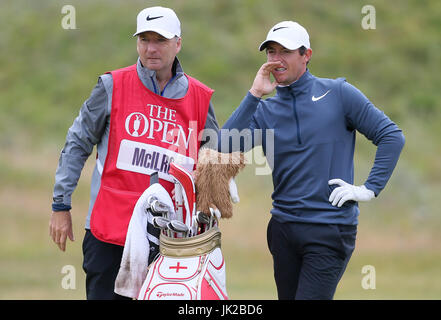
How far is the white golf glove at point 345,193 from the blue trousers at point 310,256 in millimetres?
150

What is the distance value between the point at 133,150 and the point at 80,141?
33 cm

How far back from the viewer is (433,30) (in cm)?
2269

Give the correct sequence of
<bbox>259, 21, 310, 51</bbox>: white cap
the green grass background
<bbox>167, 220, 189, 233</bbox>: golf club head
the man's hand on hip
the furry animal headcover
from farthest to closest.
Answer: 1. the green grass background
2. the man's hand on hip
3. <bbox>259, 21, 310, 51</bbox>: white cap
4. the furry animal headcover
5. <bbox>167, 220, 189, 233</bbox>: golf club head

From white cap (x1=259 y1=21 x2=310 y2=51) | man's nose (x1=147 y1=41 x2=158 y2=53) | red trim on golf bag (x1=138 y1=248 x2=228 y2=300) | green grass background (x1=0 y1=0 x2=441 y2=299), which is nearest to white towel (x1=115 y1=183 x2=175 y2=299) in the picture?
red trim on golf bag (x1=138 y1=248 x2=228 y2=300)

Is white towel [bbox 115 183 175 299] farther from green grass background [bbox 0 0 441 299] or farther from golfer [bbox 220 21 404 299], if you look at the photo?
green grass background [bbox 0 0 441 299]

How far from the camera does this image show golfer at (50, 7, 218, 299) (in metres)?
4.69

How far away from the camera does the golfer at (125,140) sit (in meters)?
4.69

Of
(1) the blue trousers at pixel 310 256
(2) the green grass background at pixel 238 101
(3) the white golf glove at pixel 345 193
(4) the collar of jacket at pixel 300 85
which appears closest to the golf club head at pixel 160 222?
(1) the blue trousers at pixel 310 256

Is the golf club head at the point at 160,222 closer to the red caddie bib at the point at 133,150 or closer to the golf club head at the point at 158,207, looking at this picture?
the golf club head at the point at 158,207

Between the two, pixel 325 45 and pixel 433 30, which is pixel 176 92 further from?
pixel 433 30

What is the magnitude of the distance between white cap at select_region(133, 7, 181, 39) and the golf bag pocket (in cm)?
117

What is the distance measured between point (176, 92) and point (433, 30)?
1919 cm

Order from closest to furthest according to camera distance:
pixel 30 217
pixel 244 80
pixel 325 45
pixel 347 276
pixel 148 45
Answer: pixel 148 45, pixel 347 276, pixel 30 217, pixel 244 80, pixel 325 45

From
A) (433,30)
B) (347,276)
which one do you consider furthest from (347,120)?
(433,30)
